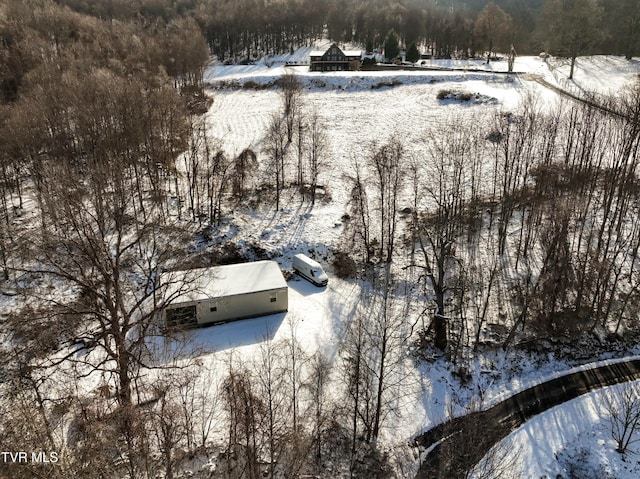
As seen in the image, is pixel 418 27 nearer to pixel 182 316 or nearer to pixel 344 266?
pixel 344 266

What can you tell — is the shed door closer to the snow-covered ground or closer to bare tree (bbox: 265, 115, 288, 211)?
bare tree (bbox: 265, 115, 288, 211)

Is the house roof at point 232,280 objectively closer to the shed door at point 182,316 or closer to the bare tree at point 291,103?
the shed door at point 182,316

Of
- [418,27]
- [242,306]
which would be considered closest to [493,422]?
[242,306]

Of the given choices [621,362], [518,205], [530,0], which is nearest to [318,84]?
[518,205]

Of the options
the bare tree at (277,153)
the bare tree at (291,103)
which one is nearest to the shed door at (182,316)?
the bare tree at (277,153)

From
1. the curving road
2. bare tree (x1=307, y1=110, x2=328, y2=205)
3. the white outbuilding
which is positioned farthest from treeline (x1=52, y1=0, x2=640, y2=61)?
the white outbuilding

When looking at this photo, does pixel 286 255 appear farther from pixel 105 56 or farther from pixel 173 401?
pixel 105 56
